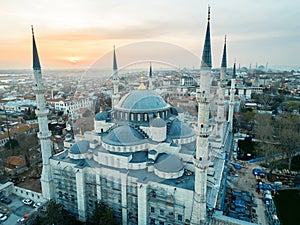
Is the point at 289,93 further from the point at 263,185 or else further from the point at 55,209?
the point at 55,209

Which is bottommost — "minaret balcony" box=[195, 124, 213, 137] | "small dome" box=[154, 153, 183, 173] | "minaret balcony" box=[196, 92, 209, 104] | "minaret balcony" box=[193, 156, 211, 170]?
"small dome" box=[154, 153, 183, 173]

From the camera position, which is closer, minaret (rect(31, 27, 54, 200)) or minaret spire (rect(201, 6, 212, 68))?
minaret spire (rect(201, 6, 212, 68))

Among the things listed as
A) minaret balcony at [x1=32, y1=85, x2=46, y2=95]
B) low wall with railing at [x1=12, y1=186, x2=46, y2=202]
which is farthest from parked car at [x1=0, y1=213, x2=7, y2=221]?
minaret balcony at [x1=32, y1=85, x2=46, y2=95]

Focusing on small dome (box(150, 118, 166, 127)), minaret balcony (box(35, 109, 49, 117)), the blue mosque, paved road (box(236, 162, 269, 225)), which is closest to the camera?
the blue mosque

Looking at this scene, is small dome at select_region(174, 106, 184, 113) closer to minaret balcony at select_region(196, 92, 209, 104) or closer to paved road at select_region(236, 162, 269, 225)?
paved road at select_region(236, 162, 269, 225)

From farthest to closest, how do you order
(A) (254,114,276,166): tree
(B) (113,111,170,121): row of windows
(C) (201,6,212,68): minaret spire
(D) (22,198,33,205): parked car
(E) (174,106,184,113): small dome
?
1. (A) (254,114,276,166): tree
2. (E) (174,106,184,113): small dome
3. (B) (113,111,170,121): row of windows
4. (D) (22,198,33,205): parked car
5. (C) (201,6,212,68): minaret spire

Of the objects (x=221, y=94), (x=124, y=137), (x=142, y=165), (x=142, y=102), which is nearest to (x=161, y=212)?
(x=142, y=165)

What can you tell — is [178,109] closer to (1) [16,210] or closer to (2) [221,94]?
(2) [221,94]

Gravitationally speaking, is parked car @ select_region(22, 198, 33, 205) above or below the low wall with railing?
below

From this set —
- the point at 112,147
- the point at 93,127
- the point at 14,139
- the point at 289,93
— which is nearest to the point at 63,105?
the point at 14,139
